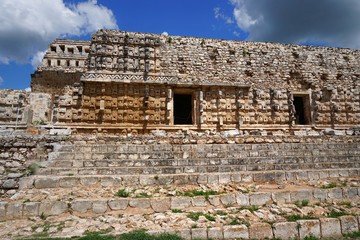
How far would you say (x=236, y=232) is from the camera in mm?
5418

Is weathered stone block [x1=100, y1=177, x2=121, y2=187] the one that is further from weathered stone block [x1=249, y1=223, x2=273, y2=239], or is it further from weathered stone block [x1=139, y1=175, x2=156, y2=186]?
weathered stone block [x1=249, y1=223, x2=273, y2=239]

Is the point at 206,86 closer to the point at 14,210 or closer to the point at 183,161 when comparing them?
the point at 183,161

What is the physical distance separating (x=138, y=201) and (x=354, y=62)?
17500mm

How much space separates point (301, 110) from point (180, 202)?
1328cm

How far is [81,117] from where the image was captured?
13.8 metres

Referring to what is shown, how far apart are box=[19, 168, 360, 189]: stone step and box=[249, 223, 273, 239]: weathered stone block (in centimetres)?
221

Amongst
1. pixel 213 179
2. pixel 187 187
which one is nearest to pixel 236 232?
pixel 187 187

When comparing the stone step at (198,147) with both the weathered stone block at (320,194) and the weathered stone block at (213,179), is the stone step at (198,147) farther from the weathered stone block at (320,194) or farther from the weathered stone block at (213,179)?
the weathered stone block at (320,194)

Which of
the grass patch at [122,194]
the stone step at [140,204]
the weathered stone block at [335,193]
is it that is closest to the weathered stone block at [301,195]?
the stone step at [140,204]

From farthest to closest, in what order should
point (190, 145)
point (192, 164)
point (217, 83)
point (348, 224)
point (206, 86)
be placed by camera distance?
point (217, 83)
point (206, 86)
point (190, 145)
point (192, 164)
point (348, 224)

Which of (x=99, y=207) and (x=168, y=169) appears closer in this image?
(x=99, y=207)

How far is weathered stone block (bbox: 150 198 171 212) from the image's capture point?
6.28 m

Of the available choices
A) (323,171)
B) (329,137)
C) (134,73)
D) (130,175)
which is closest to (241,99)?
(329,137)

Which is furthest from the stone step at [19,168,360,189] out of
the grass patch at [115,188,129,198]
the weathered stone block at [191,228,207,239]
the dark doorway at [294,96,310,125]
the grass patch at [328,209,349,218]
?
the dark doorway at [294,96,310,125]
